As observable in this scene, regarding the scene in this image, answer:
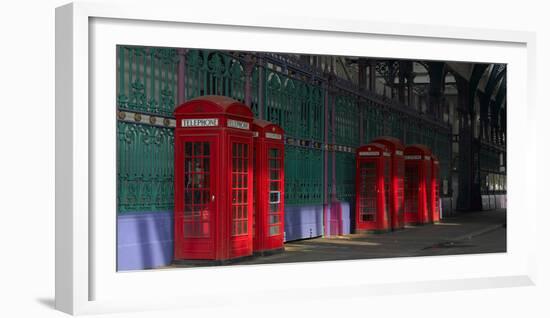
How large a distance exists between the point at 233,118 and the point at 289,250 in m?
3.66

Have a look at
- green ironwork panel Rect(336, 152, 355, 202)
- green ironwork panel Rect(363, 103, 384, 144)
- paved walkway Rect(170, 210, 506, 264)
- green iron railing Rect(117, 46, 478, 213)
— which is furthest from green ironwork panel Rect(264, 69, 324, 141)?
green ironwork panel Rect(363, 103, 384, 144)

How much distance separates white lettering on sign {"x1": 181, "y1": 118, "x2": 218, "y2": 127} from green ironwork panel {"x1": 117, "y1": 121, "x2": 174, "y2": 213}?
18.3 inches

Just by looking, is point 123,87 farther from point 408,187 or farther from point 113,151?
point 408,187

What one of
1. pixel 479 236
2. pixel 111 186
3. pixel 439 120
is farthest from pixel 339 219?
pixel 439 120

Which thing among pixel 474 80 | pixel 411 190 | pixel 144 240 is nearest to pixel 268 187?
pixel 144 240

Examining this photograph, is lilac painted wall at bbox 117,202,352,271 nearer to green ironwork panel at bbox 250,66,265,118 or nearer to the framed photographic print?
the framed photographic print

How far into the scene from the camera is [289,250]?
14.5 meters

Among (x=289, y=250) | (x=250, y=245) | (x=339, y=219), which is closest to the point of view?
(x=250, y=245)

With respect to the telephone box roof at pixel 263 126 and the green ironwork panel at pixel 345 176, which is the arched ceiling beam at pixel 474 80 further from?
the telephone box roof at pixel 263 126

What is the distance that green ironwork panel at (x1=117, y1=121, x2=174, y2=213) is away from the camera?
11.1m

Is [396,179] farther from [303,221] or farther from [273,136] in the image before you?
[273,136]

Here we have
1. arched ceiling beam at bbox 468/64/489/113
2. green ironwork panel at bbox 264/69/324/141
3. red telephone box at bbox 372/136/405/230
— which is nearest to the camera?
green ironwork panel at bbox 264/69/324/141

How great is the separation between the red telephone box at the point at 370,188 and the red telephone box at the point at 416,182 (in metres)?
3.19

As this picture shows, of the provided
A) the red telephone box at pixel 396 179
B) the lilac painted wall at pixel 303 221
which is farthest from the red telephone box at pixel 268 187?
the red telephone box at pixel 396 179
